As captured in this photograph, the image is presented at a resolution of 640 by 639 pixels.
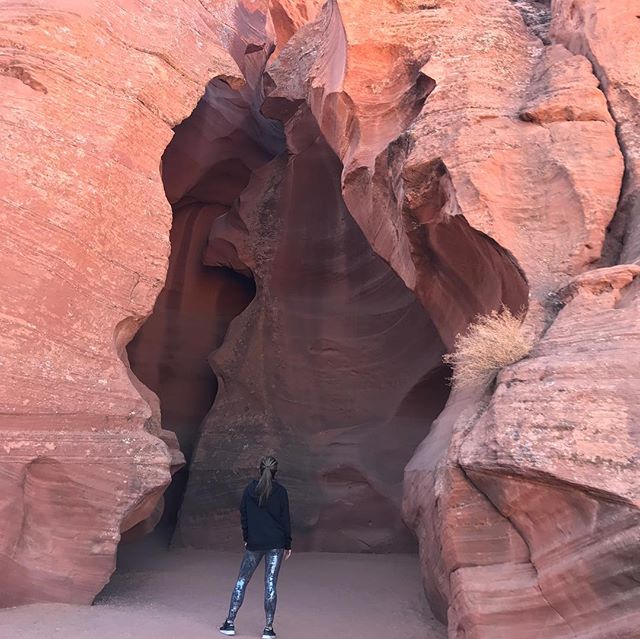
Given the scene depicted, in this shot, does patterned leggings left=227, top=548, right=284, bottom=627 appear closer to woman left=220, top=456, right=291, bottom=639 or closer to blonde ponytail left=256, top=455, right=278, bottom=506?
woman left=220, top=456, right=291, bottom=639

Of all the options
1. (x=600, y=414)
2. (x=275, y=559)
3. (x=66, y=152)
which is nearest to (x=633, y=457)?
(x=600, y=414)

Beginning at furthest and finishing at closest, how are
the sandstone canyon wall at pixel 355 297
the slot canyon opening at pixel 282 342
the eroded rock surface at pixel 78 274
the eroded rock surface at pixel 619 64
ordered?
the slot canyon opening at pixel 282 342
the eroded rock surface at pixel 619 64
the eroded rock surface at pixel 78 274
the sandstone canyon wall at pixel 355 297

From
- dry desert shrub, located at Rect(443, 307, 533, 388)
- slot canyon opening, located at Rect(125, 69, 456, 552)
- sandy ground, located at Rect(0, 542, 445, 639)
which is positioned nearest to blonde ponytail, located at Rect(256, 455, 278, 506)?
sandy ground, located at Rect(0, 542, 445, 639)

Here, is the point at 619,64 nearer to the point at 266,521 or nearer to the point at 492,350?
the point at 492,350

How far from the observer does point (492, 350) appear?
559cm

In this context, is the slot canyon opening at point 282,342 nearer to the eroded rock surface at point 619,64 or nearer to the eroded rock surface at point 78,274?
the eroded rock surface at point 619,64

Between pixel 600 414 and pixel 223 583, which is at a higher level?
pixel 600 414

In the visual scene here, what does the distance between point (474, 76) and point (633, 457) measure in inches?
204

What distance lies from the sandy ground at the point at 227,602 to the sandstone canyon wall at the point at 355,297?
0.43 metres

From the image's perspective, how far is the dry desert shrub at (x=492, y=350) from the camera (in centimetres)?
546

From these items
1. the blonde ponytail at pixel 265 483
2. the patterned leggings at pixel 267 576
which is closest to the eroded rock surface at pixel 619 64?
the blonde ponytail at pixel 265 483

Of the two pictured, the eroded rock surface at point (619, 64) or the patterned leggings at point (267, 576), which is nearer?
the patterned leggings at point (267, 576)

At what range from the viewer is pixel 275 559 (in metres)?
5.37

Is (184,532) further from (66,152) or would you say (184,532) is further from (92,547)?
(66,152)
